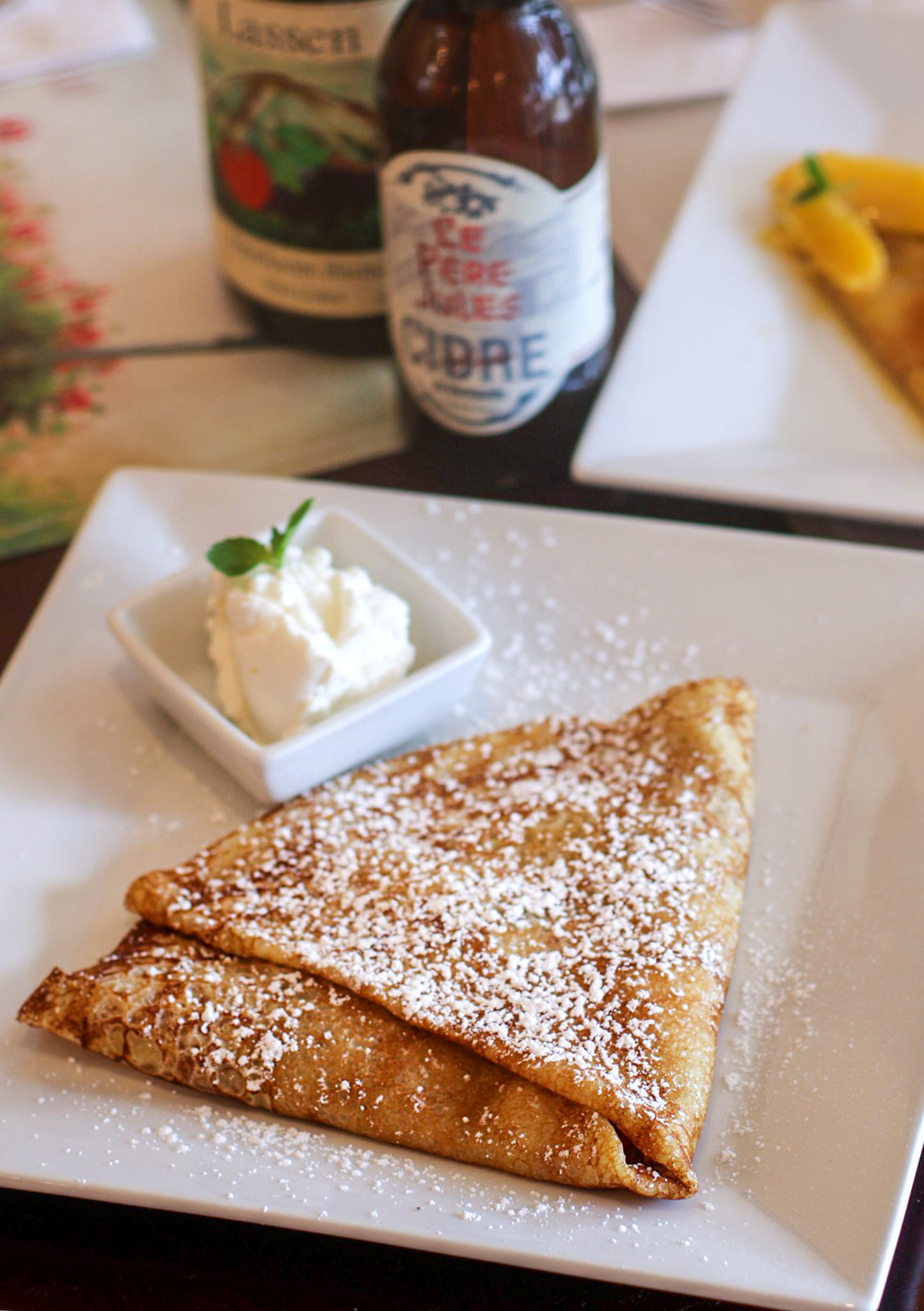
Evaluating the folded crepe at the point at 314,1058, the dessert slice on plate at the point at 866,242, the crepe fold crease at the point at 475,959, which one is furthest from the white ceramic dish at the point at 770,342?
the folded crepe at the point at 314,1058

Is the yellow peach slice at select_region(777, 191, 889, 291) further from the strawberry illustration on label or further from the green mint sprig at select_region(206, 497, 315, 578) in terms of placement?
the green mint sprig at select_region(206, 497, 315, 578)

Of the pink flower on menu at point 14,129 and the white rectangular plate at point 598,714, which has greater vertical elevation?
the pink flower on menu at point 14,129

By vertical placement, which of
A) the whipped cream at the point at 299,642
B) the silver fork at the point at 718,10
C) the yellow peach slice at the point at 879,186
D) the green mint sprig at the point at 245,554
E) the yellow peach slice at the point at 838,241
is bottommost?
the whipped cream at the point at 299,642

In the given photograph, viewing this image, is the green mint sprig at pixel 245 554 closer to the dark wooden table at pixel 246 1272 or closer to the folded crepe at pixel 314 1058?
the folded crepe at pixel 314 1058

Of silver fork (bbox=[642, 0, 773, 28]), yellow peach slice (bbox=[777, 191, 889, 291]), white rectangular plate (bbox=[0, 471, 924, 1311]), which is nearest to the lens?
white rectangular plate (bbox=[0, 471, 924, 1311])

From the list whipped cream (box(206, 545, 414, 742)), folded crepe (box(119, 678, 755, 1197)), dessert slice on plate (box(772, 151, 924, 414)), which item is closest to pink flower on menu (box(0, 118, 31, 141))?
dessert slice on plate (box(772, 151, 924, 414))

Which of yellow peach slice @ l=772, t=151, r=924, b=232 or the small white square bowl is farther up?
yellow peach slice @ l=772, t=151, r=924, b=232

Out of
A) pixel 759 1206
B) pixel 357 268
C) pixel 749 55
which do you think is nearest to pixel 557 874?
pixel 759 1206
